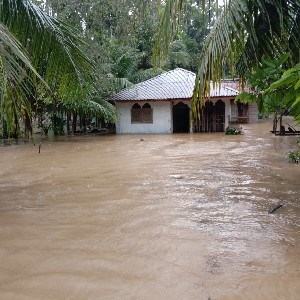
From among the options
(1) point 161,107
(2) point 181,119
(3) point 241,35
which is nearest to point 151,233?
(3) point 241,35

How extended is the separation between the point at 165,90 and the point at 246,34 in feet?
52.9

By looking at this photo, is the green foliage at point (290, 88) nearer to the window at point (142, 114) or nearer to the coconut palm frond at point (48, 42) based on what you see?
the coconut palm frond at point (48, 42)

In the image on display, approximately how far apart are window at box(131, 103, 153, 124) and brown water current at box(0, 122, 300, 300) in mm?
12097

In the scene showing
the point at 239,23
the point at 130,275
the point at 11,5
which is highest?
the point at 11,5

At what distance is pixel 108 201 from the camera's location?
21.4 ft

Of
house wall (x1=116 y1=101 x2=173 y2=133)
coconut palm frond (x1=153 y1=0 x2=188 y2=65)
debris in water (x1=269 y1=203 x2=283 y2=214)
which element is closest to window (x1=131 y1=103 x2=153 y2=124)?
house wall (x1=116 y1=101 x2=173 y2=133)

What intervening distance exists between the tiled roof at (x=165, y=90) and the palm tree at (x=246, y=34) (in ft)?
46.1

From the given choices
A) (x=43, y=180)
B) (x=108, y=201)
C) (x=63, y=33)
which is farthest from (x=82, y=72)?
(x=43, y=180)

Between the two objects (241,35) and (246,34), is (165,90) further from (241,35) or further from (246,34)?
(241,35)

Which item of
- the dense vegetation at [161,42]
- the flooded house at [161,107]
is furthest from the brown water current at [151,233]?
the flooded house at [161,107]

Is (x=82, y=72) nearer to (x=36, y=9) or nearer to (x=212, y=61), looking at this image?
(x=36, y=9)

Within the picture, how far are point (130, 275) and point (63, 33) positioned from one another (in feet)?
12.5

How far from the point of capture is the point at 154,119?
21641 mm

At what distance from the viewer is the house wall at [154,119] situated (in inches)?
839
